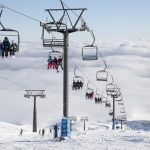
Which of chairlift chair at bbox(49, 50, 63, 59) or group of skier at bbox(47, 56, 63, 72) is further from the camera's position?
group of skier at bbox(47, 56, 63, 72)

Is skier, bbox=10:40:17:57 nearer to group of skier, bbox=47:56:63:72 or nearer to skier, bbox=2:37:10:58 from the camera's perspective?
skier, bbox=2:37:10:58

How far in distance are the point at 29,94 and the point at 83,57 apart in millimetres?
56580

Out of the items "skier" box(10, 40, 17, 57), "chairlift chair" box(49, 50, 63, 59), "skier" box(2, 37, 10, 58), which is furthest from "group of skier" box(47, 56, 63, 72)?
"skier" box(2, 37, 10, 58)

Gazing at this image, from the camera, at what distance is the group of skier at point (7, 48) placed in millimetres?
24828

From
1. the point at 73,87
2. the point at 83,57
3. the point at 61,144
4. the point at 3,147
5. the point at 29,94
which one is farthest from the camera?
the point at 29,94

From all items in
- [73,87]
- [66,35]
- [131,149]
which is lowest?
[131,149]

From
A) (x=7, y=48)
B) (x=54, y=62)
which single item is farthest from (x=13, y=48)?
(x=54, y=62)

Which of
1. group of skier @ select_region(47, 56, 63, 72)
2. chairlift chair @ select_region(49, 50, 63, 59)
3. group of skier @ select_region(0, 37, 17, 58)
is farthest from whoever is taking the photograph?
group of skier @ select_region(47, 56, 63, 72)

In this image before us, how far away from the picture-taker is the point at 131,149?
22.3 m

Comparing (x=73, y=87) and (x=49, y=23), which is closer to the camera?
(x=49, y=23)

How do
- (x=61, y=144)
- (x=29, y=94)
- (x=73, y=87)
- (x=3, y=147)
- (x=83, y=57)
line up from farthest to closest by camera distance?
(x=29, y=94), (x=73, y=87), (x=83, y=57), (x=61, y=144), (x=3, y=147)

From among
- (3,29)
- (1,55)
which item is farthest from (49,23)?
(3,29)

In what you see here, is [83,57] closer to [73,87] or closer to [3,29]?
[3,29]

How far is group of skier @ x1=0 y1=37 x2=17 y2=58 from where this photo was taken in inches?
977
